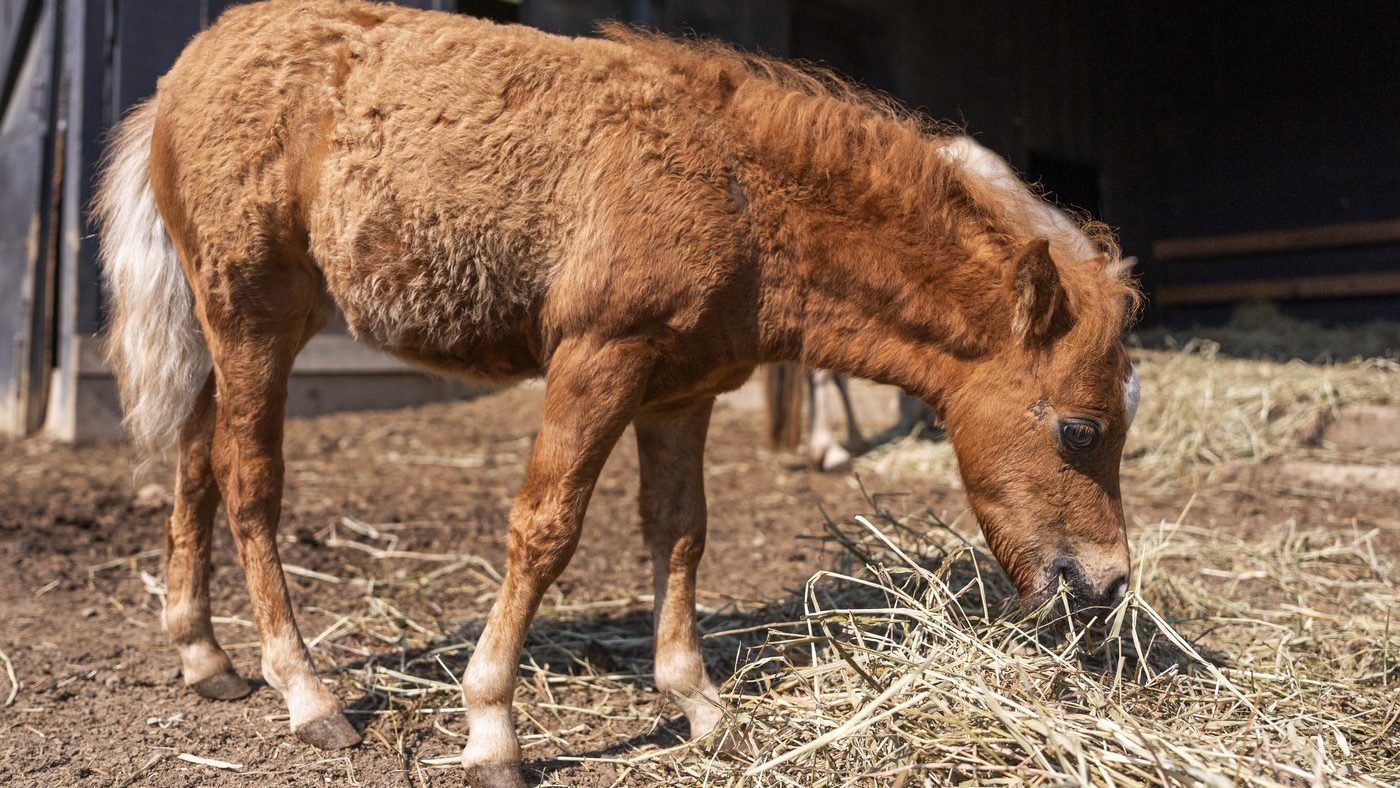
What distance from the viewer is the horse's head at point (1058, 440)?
2.71m

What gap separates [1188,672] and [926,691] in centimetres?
104

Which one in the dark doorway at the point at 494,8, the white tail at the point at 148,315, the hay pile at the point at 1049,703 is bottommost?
the hay pile at the point at 1049,703

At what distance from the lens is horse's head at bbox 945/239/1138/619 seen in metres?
2.71

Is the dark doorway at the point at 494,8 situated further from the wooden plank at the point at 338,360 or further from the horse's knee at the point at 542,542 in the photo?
the horse's knee at the point at 542,542

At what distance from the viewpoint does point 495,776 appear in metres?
2.60

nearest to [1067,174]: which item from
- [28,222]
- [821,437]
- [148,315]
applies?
[821,437]

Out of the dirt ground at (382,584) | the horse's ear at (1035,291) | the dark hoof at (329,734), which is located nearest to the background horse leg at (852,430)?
the dirt ground at (382,584)

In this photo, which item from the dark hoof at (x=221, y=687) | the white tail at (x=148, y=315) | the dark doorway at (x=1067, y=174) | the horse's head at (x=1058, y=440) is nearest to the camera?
the horse's head at (x=1058, y=440)

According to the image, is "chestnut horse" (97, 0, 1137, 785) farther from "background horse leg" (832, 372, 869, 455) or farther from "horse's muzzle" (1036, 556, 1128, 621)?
"background horse leg" (832, 372, 869, 455)

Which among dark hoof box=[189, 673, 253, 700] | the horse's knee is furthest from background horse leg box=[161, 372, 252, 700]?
the horse's knee

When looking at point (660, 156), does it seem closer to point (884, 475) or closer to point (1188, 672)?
point (1188, 672)

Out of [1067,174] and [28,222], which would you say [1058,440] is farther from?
[1067,174]

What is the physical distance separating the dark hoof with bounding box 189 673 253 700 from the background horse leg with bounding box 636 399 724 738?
53.5 inches

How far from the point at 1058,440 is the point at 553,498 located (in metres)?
1.34
